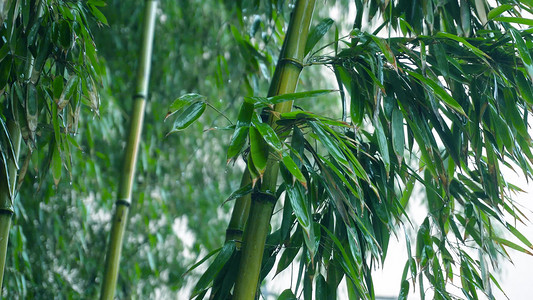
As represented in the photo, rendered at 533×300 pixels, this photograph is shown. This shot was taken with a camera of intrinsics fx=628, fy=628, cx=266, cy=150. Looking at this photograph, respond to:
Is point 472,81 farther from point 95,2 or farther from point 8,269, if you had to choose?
point 8,269

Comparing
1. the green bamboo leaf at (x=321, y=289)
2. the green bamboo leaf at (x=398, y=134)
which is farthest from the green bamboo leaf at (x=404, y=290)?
the green bamboo leaf at (x=398, y=134)

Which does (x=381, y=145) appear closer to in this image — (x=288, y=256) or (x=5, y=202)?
(x=288, y=256)

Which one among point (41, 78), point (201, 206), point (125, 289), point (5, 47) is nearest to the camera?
point (5, 47)

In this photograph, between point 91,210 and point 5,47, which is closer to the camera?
point 5,47

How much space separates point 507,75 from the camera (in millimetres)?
1199

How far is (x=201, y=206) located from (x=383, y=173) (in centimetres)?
153

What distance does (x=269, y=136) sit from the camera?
96 centimetres

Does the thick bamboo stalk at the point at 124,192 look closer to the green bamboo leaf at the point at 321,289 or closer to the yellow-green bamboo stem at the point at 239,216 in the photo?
the yellow-green bamboo stem at the point at 239,216

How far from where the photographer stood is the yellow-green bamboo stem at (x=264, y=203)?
3.45ft

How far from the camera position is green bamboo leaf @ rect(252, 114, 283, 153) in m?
0.93

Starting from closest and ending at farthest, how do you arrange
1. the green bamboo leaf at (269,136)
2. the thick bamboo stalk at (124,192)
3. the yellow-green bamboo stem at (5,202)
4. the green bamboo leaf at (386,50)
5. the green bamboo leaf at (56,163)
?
the green bamboo leaf at (269,136) → the green bamboo leaf at (386,50) → the yellow-green bamboo stem at (5,202) → the green bamboo leaf at (56,163) → the thick bamboo stalk at (124,192)

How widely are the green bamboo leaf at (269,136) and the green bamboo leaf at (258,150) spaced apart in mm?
12

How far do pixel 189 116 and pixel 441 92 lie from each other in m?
0.43

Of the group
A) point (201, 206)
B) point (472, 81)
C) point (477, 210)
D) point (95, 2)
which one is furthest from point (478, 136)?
point (201, 206)
